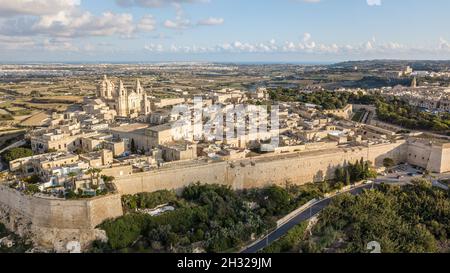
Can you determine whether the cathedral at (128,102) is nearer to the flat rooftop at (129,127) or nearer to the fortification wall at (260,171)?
the flat rooftop at (129,127)

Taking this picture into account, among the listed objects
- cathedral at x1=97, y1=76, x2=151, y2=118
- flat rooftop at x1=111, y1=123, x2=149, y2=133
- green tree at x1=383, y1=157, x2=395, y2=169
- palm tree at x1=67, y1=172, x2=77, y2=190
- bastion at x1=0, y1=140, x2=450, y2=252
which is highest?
cathedral at x1=97, y1=76, x2=151, y2=118

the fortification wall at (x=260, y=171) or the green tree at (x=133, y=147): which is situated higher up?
the green tree at (x=133, y=147)

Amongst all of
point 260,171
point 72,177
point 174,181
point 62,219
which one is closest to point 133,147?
point 174,181

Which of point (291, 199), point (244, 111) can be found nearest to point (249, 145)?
point (291, 199)

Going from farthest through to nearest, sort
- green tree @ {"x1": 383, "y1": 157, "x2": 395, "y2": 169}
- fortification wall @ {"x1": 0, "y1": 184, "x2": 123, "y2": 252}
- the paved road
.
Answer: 1. green tree @ {"x1": 383, "y1": 157, "x2": 395, "y2": 169}
2. the paved road
3. fortification wall @ {"x1": 0, "y1": 184, "x2": 123, "y2": 252}

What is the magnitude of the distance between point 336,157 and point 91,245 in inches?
467

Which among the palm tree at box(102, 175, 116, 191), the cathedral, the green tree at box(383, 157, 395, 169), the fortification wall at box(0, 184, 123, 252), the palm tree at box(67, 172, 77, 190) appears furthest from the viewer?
the cathedral

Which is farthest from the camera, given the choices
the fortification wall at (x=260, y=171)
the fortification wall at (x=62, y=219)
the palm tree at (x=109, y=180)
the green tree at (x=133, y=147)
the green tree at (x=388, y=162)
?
the green tree at (x=388, y=162)

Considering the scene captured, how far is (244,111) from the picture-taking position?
2780 cm

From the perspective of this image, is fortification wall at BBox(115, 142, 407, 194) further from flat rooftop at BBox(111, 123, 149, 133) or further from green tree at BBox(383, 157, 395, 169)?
flat rooftop at BBox(111, 123, 149, 133)

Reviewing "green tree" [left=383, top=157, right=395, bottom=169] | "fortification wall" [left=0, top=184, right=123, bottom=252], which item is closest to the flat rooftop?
"fortification wall" [left=0, top=184, right=123, bottom=252]

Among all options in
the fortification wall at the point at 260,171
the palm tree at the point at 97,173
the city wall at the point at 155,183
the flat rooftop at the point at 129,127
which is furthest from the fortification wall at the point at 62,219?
the flat rooftop at the point at 129,127

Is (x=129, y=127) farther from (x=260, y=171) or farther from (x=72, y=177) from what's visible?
(x=72, y=177)
